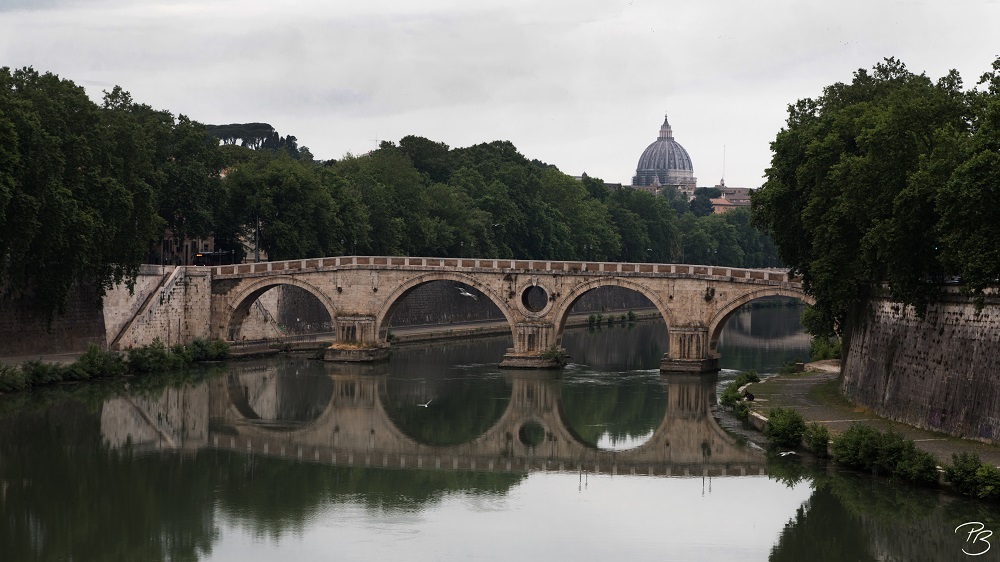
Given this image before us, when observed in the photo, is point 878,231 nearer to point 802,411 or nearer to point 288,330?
point 802,411

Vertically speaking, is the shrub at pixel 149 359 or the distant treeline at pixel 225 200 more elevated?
the distant treeline at pixel 225 200

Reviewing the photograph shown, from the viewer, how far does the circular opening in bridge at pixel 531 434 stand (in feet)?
157

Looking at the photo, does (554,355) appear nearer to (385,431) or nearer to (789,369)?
(789,369)

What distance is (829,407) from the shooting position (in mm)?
48125

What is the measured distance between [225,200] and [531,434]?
110 feet

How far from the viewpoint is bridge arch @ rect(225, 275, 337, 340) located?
7106cm

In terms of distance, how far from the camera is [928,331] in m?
42.8

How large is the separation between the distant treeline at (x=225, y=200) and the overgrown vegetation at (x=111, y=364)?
268 centimetres

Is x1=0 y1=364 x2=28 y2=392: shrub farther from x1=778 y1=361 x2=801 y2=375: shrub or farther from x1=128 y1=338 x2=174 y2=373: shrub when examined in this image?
x1=778 y1=361 x2=801 y2=375: shrub

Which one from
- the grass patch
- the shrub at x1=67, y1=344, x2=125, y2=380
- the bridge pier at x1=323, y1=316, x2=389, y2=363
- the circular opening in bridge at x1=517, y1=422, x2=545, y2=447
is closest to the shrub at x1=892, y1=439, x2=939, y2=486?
the grass patch

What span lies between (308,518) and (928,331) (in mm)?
19151

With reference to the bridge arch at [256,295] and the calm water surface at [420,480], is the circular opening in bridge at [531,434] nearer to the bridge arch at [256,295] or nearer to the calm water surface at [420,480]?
the calm water surface at [420,480]

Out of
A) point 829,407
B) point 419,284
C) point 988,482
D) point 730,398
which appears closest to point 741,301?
point 730,398

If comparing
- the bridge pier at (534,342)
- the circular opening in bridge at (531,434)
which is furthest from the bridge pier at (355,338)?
the circular opening in bridge at (531,434)
